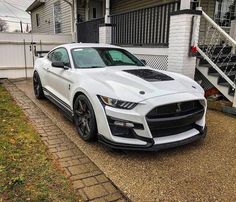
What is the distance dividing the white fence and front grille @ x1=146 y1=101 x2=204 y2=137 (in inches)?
361

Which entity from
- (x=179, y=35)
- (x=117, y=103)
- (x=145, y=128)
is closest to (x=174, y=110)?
(x=145, y=128)

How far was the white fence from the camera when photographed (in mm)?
10633

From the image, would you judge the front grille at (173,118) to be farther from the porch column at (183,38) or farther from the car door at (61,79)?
the porch column at (183,38)

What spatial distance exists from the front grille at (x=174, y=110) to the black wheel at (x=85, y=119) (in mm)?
907

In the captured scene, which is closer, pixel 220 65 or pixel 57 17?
pixel 220 65

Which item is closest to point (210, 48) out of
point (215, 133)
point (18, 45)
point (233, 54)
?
point (233, 54)

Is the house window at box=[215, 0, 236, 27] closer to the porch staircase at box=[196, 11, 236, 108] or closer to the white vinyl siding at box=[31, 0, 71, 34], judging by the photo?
the porch staircase at box=[196, 11, 236, 108]

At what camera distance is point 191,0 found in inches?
238

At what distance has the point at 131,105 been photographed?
326 cm

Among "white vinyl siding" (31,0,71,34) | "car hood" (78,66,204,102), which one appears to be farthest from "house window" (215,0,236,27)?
"white vinyl siding" (31,0,71,34)

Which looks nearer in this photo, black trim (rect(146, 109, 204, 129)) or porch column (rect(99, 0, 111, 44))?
black trim (rect(146, 109, 204, 129))

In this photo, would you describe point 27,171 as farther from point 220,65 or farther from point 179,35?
point 220,65

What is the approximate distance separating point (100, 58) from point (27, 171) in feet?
8.45

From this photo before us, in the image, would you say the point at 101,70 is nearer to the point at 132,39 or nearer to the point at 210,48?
the point at 210,48
